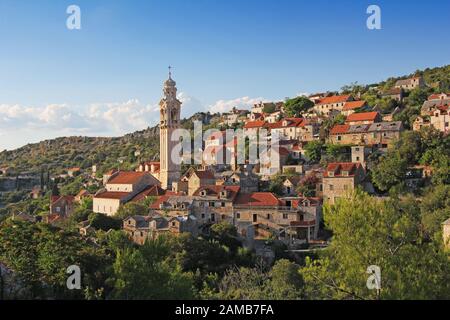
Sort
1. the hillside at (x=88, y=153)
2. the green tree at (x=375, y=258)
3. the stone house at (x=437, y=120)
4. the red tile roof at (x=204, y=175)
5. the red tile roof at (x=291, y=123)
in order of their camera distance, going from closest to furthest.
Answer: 1. the green tree at (x=375, y=258)
2. the red tile roof at (x=204, y=175)
3. the stone house at (x=437, y=120)
4. the red tile roof at (x=291, y=123)
5. the hillside at (x=88, y=153)

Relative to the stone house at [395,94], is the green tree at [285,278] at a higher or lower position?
lower

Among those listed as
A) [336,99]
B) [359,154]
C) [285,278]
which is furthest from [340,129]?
[285,278]

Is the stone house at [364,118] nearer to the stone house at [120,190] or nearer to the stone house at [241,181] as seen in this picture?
the stone house at [241,181]

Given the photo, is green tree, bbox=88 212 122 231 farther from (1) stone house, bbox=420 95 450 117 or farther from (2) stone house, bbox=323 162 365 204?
(1) stone house, bbox=420 95 450 117

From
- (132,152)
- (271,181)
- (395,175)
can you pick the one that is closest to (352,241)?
(395,175)

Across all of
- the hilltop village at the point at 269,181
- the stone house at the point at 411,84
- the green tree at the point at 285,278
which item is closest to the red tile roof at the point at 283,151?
the hilltop village at the point at 269,181

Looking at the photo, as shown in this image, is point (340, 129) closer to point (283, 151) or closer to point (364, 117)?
point (364, 117)

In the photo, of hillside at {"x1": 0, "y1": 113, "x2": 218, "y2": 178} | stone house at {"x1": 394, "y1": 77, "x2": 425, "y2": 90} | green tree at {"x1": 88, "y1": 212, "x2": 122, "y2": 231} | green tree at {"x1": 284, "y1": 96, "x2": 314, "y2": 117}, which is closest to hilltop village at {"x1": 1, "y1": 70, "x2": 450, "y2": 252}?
green tree at {"x1": 88, "y1": 212, "x2": 122, "y2": 231}
